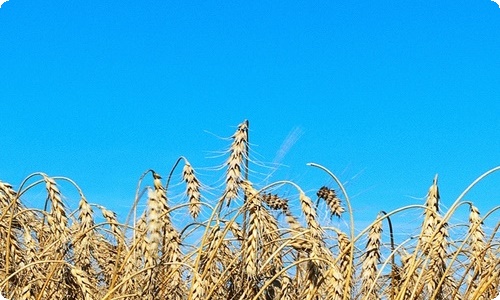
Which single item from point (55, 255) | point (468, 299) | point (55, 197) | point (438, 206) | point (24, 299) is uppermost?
point (438, 206)

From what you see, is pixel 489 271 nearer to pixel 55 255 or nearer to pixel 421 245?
pixel 421 245

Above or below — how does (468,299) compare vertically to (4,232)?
above

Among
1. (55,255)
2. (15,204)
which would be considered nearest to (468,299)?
(55,255)

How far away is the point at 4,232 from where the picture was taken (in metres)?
3.44

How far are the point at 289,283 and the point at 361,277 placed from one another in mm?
424

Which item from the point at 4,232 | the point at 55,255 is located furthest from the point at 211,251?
the point at 4,232

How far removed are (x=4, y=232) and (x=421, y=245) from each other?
2.14m

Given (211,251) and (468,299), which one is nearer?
(211,251)

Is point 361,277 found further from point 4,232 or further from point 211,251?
point 4,232

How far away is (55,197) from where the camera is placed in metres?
3.18

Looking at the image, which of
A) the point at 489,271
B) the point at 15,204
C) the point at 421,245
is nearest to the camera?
the point at 489,271

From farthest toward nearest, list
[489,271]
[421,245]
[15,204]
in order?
[15,204] < [421,245] < [489,271]

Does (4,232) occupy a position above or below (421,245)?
below

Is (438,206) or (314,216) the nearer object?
(314,216)
